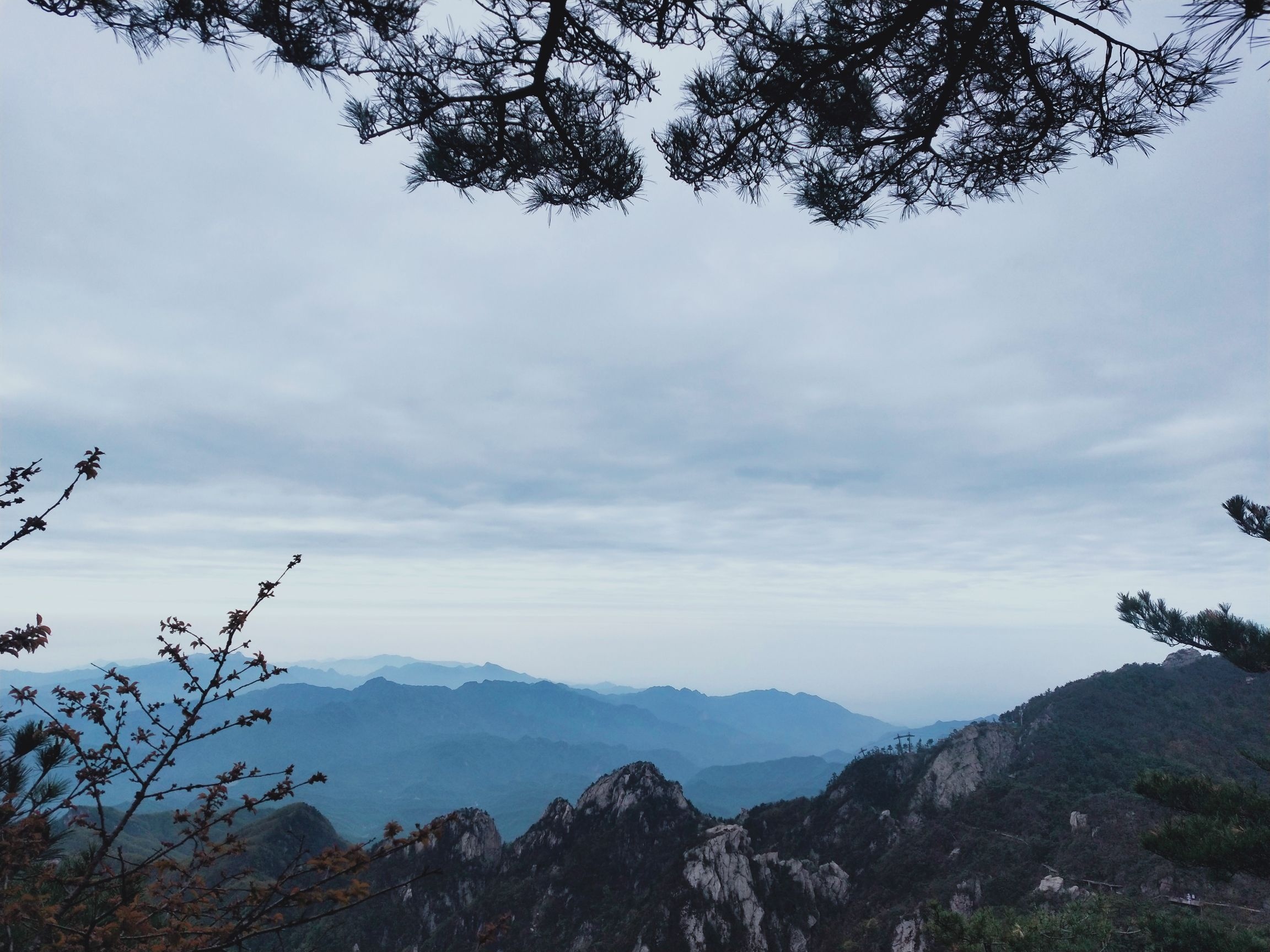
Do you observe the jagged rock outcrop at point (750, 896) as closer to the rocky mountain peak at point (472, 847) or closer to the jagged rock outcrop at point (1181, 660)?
the rocky mountain peak at point (472, 847)

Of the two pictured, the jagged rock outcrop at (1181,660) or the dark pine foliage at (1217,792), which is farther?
the jagged rock outcrop at (1181,660)

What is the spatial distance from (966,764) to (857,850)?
21067 mm

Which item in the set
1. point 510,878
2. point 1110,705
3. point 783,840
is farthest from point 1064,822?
point 510,878

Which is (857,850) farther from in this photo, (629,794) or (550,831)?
(550,831)

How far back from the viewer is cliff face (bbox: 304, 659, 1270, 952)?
Answer: 58500mm

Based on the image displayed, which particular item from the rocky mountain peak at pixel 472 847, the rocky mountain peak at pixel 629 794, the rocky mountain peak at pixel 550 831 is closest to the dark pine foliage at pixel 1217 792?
the rocky mountain peak at pixel 629 794

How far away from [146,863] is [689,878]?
73.2 metres

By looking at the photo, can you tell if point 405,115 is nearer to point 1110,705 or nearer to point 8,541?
point 8,541

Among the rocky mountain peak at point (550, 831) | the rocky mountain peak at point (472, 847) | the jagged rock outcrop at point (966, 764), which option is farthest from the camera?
the rocky mountain peak at point (472, 847)

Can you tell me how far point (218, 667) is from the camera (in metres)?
4.83

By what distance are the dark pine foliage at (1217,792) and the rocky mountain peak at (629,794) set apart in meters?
83.6

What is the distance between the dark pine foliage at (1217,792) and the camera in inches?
399

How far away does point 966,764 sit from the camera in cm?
8644

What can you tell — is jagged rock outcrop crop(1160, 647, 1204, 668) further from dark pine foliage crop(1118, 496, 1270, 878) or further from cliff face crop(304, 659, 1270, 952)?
dark pine foliage crop(1118, 496, 1270, 878)
